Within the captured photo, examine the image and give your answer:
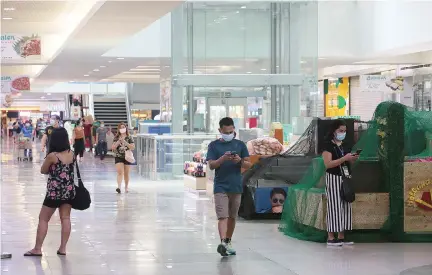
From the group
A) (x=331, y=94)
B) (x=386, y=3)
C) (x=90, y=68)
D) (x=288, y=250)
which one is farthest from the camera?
(x=331, y=94)

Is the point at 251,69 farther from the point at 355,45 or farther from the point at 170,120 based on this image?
the point at 355,45

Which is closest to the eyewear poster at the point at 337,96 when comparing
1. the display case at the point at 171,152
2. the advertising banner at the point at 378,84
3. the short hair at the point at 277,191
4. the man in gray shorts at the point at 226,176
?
the advertising banner at the point at 378,84

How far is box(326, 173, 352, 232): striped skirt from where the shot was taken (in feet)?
38.1

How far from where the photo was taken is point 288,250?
37.3 ft

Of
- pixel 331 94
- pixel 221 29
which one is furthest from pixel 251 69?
pixel 331 94

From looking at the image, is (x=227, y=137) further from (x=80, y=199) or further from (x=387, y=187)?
(x=387, y=187)

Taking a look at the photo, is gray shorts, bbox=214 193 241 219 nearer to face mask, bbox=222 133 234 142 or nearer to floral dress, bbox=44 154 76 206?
face mask, bbox=222 133 234 142

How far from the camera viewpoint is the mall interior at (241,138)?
36.5 feet

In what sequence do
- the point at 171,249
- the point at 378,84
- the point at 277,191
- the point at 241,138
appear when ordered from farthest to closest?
the point at 378,84 < the point at 241,138 < the point at 277,191 < the point at 171,249

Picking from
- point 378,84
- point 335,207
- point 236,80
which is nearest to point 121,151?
point 236,80

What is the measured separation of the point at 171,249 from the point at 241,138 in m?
8.15

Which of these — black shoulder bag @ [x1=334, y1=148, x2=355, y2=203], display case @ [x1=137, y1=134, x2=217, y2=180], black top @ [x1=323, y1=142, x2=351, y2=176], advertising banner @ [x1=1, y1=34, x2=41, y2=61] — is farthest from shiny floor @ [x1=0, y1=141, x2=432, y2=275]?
advertising banner @ [x1=1, y1=34, x2=41, y2=61]

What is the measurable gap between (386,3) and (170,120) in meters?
7.34

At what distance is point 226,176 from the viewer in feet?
35.3
